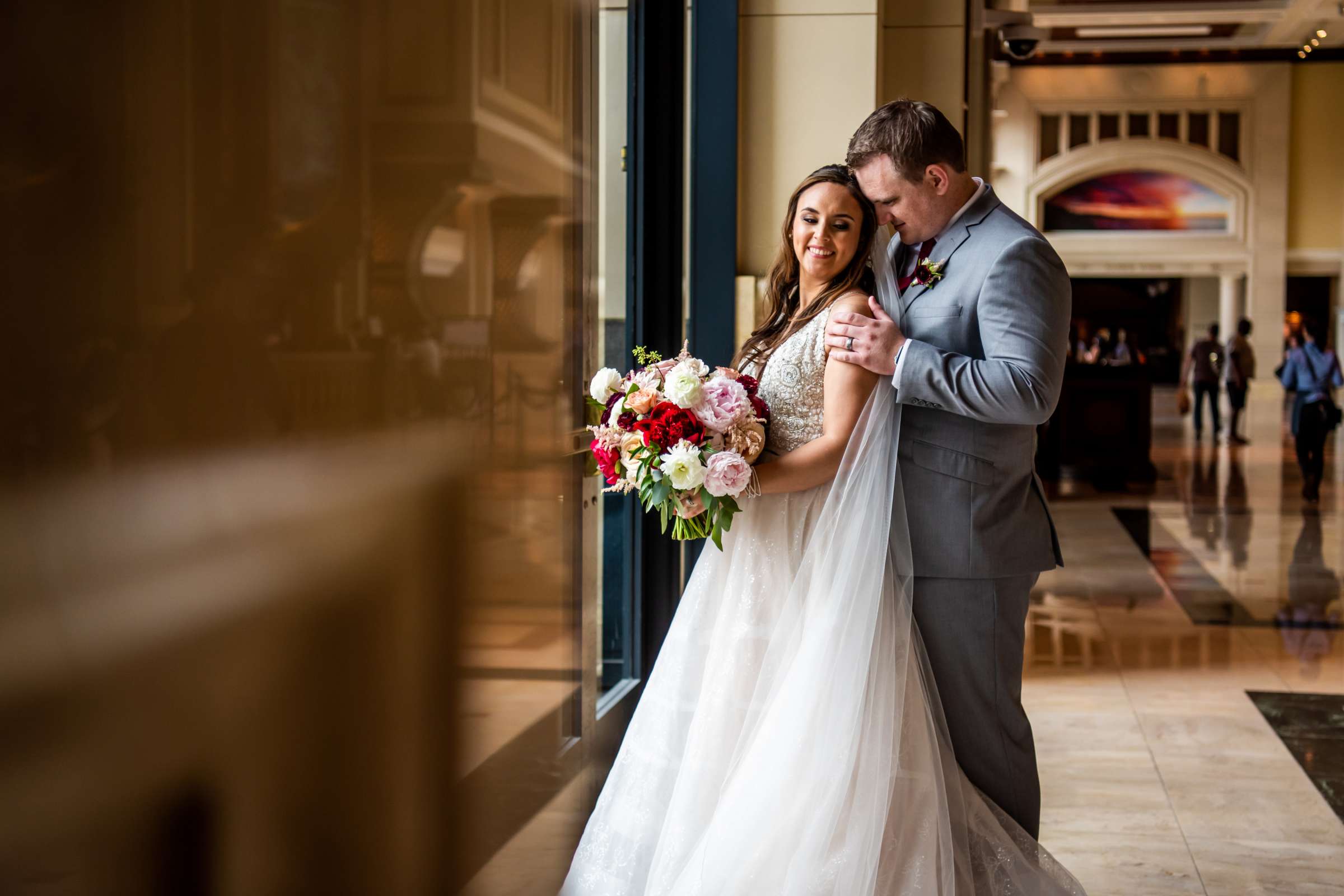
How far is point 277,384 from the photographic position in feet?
5.65

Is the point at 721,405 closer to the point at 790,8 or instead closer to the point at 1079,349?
the point at 790,8

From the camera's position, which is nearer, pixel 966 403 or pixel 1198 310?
pixel 966 403

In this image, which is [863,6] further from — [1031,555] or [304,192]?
[304,192]

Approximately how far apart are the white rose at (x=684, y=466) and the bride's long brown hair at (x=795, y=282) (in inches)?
17.7

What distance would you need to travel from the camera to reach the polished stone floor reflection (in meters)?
3.54

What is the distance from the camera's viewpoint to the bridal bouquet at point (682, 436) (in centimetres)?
239

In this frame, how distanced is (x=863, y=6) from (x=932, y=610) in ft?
9.06

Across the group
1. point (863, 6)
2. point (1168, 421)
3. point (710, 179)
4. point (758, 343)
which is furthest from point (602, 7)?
point (1168, 421)

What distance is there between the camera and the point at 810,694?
8.09 ft

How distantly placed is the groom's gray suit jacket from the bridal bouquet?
0.35m

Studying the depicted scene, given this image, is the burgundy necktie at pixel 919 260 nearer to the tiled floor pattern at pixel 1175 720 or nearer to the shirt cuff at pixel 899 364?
the shirt cuff at pixel 899 364

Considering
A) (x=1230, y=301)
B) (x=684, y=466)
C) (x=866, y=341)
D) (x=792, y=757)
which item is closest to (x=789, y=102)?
(x=866, y=341)

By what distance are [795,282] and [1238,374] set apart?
15923 millimetres

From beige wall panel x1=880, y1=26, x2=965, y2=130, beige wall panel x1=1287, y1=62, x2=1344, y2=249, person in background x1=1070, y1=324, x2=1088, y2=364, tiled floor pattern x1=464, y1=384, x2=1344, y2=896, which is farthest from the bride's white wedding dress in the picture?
beige wall panel x1=1287, y1=62, x2=1344, y2=249
